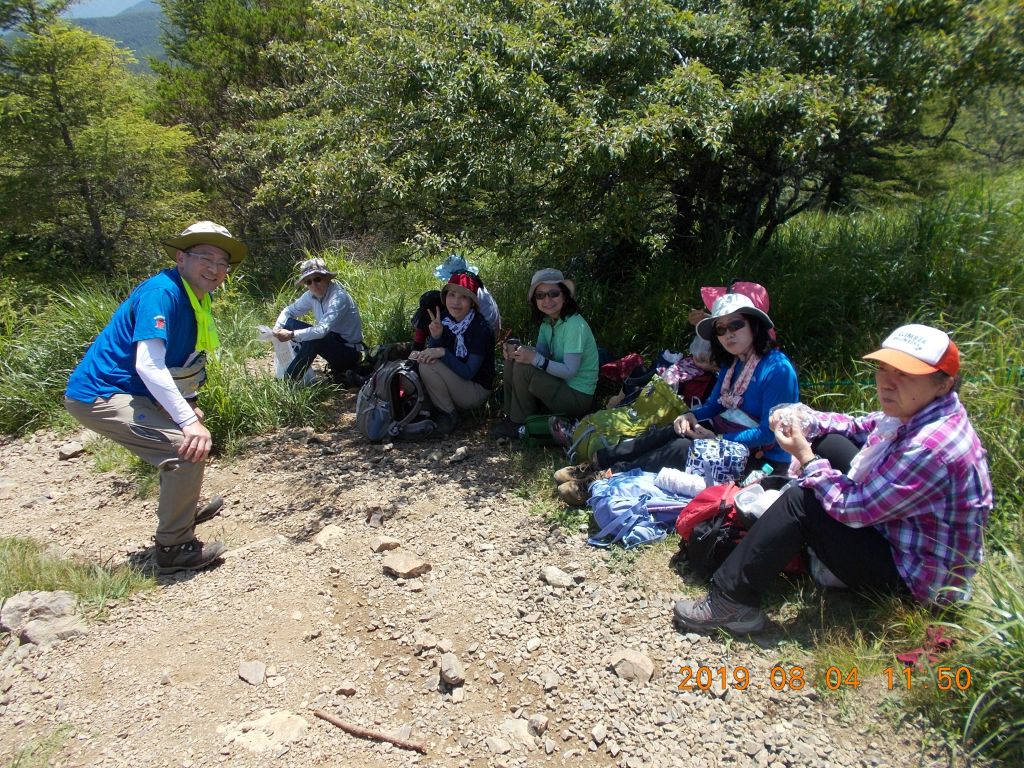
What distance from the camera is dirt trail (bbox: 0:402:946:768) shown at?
7.68 ft

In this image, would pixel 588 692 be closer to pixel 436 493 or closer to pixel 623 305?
pixel 436 493

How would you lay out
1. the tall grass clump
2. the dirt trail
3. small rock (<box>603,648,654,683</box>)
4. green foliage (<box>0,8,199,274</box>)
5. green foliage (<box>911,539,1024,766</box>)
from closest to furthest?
1. green foliage (<box>911,539,1024,766</box>)
2. the dirt trail
3. small rock (<box>603,648,654,683</box>)
4. the tall grass clump
5. green foliage (<box>0,8,199,274</box>)

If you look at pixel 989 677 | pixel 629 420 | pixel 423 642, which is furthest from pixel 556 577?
pixel 989 677

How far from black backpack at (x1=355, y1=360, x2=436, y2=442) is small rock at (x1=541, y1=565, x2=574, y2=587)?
1.92 meters

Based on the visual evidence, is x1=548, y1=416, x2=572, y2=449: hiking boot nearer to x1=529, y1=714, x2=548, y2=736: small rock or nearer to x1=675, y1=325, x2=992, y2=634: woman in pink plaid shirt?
x1=675, y1=325, x2=992, y2=634: woman in pink plaid shirt

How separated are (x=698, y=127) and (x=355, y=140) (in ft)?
8.37

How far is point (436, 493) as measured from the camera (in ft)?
13.6

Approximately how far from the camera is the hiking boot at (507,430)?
471 centimetres

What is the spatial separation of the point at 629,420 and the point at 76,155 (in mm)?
7652

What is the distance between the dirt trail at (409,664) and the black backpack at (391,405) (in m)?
0.82

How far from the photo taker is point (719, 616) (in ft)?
8.72

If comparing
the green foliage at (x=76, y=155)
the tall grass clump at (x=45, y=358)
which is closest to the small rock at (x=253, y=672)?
the tall grass clump at (x=45, y=358)

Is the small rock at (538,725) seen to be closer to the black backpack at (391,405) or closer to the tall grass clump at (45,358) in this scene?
the black backpack at (391,405)

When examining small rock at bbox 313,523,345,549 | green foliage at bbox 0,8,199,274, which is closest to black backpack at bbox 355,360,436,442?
small rock at bbox 313,523,345,549
